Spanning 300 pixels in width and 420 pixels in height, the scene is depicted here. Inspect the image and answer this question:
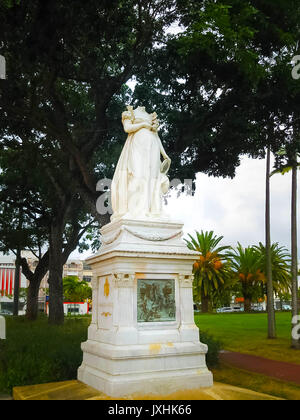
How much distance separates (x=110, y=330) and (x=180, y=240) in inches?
80.4

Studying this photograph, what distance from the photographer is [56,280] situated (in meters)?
20.0

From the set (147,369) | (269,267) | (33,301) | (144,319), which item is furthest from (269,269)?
(33,301)

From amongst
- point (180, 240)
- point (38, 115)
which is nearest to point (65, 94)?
point (38, 115)

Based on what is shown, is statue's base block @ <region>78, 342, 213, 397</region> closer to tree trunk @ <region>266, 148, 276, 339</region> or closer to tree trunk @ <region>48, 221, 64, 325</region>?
tree trunk @ <region>266, 148, 276, 339</region>

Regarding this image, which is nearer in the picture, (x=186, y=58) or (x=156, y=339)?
(x=156, y=339)

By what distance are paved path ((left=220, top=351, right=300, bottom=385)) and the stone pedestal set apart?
3.51m

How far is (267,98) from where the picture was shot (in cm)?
1315

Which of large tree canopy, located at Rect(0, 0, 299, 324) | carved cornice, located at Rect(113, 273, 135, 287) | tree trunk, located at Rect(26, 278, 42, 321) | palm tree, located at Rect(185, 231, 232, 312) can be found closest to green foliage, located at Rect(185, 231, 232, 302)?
palm tree, located at Rect(185, 231, 232, 312)

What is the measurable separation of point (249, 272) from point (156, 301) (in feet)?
133

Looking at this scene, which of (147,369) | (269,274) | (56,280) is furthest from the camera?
(56,280)

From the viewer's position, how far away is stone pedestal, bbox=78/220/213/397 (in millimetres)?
6785

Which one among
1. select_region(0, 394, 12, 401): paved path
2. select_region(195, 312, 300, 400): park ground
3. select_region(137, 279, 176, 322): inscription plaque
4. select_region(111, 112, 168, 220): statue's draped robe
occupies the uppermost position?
select_region(111, 112, 168, 220): statue's draped robe

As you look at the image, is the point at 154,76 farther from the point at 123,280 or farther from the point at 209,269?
the point at 209,269
